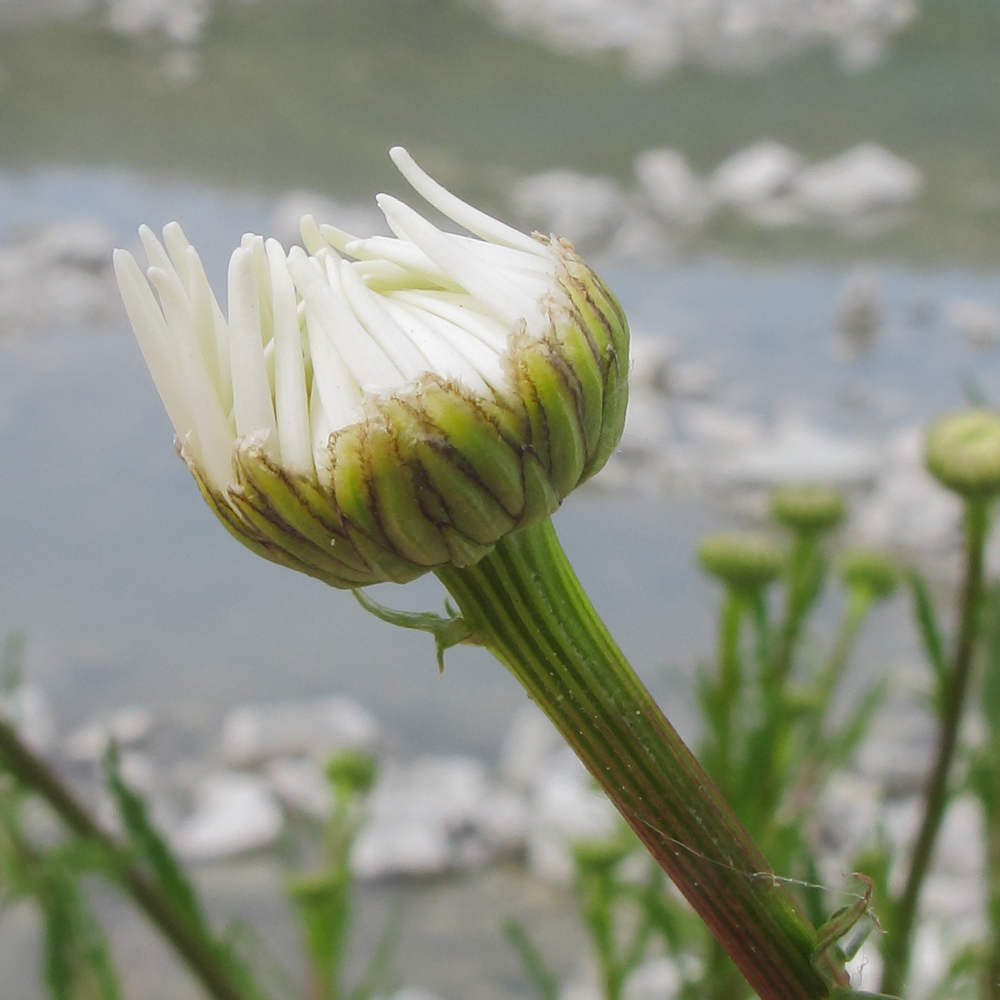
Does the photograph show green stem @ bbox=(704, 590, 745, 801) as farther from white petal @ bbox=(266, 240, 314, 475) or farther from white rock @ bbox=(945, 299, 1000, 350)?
white rock @ bbox=(945, 299, 1000, 350)

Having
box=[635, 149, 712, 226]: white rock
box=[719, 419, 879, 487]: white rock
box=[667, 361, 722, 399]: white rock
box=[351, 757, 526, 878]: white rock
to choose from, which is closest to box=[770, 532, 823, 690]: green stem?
box=[351, 757, 526, 878]: white rock

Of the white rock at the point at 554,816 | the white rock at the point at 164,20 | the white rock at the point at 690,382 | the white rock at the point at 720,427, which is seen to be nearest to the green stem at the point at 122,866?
the white rock at the point at 554,816

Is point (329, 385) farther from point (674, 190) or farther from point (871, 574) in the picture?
point (674, 190)

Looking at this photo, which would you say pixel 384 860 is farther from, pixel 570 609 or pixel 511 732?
pixel 570 609

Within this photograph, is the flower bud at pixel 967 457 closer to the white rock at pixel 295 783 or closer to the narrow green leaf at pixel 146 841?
the narrow green leaf at pixel 146 841

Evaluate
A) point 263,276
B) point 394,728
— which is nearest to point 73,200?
point 394,728
